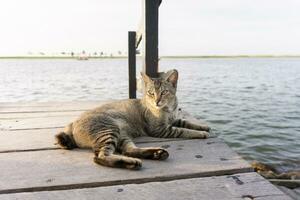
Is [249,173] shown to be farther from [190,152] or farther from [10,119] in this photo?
[10,119]

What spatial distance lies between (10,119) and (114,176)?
2693mm

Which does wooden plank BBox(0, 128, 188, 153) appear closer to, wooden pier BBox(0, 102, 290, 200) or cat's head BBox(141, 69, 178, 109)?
wooden pier BBox(0, 102, 290, 200)

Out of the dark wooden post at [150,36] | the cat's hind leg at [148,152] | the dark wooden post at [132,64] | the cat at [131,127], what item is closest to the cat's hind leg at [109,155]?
the cat at [131,127]

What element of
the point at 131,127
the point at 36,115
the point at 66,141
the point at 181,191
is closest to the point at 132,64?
the point at 36,115

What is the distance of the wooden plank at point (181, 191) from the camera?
201cm

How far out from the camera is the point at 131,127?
3586 mm

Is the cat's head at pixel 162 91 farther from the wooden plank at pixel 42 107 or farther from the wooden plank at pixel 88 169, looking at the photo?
the wooden plank at pixel 42 107

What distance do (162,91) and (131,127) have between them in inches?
21.0

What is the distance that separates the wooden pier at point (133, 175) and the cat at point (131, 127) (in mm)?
87

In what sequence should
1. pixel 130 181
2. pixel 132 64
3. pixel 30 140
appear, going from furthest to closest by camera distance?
1. pixel 132 64
2. pixel 30 140
3. pixel 130 181

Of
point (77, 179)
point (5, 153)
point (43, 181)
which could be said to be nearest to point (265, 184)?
point (77, 179)

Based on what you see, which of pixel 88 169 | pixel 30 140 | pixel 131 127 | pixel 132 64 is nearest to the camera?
pixel 88 169

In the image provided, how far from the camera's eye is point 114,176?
2350 millimetres

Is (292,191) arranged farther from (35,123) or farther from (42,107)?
(42,107)
